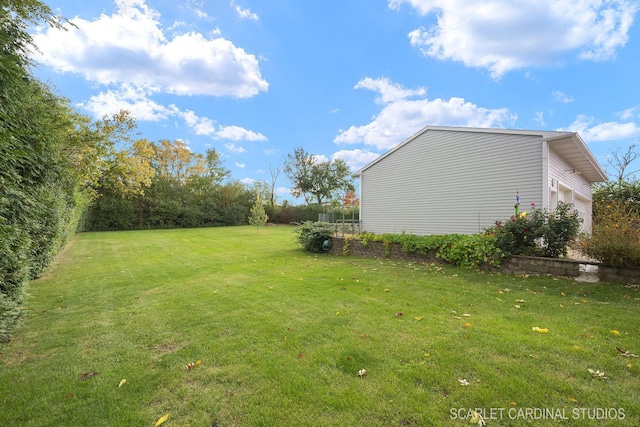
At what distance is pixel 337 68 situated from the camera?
15.0 m

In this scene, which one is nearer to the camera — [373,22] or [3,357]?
[3,357]

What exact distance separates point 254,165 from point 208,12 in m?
27.8

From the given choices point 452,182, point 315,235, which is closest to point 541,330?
point 315,235

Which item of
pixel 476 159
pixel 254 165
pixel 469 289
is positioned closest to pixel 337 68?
pixel 476 159

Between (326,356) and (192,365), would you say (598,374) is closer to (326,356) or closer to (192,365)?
(326,356)

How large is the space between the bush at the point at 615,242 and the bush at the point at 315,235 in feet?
24.4

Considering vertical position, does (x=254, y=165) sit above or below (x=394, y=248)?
above

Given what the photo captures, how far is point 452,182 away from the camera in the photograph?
456 inches

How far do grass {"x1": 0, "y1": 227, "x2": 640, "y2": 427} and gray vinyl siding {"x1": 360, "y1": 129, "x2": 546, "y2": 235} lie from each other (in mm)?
5646

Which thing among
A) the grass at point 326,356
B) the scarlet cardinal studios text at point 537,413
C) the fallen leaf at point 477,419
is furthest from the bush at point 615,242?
the fallen leaf at point 477,419

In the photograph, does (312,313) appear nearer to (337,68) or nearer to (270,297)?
(270,297)

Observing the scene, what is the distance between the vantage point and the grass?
1987mm

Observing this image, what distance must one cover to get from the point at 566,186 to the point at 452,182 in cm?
468

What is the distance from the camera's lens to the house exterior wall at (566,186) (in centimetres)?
985
